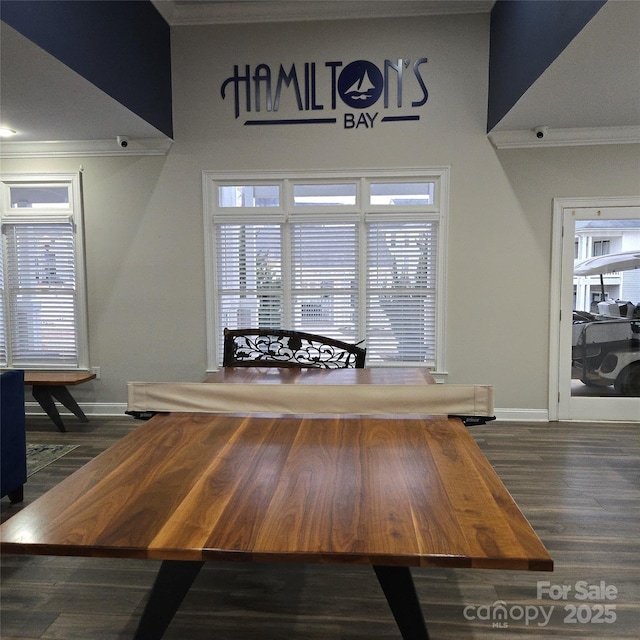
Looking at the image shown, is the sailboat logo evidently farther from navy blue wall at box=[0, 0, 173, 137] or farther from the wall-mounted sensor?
navy blue wall at box=[0, 0, 173, 137]

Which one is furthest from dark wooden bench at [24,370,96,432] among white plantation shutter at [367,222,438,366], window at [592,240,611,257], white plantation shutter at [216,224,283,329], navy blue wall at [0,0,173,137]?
window at [592,240,611,257]

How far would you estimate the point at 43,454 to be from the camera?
381cm

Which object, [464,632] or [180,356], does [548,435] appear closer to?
[464,632]

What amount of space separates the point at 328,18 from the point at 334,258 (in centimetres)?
228

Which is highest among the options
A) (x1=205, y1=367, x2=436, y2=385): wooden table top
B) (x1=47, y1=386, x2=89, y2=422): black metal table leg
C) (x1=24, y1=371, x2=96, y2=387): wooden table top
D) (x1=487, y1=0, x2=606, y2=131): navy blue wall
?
(x1=487, y1=0, x2=606, y2=131): navy blue wall

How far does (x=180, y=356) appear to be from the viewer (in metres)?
4.81

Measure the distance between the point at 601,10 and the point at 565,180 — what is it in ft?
7.88

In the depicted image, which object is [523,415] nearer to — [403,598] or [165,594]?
[403,598]

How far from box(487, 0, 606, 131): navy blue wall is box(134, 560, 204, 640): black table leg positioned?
3.03m

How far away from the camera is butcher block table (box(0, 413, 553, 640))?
1.09 meters

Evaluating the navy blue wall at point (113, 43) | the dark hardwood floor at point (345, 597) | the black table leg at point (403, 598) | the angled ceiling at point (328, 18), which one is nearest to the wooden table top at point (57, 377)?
the dark hardwood floor at point (345, 597)

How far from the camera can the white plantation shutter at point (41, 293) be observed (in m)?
4.84

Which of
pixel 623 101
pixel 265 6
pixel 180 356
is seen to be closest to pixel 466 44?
pixel 623 101

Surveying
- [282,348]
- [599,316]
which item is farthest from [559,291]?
[282,348]
